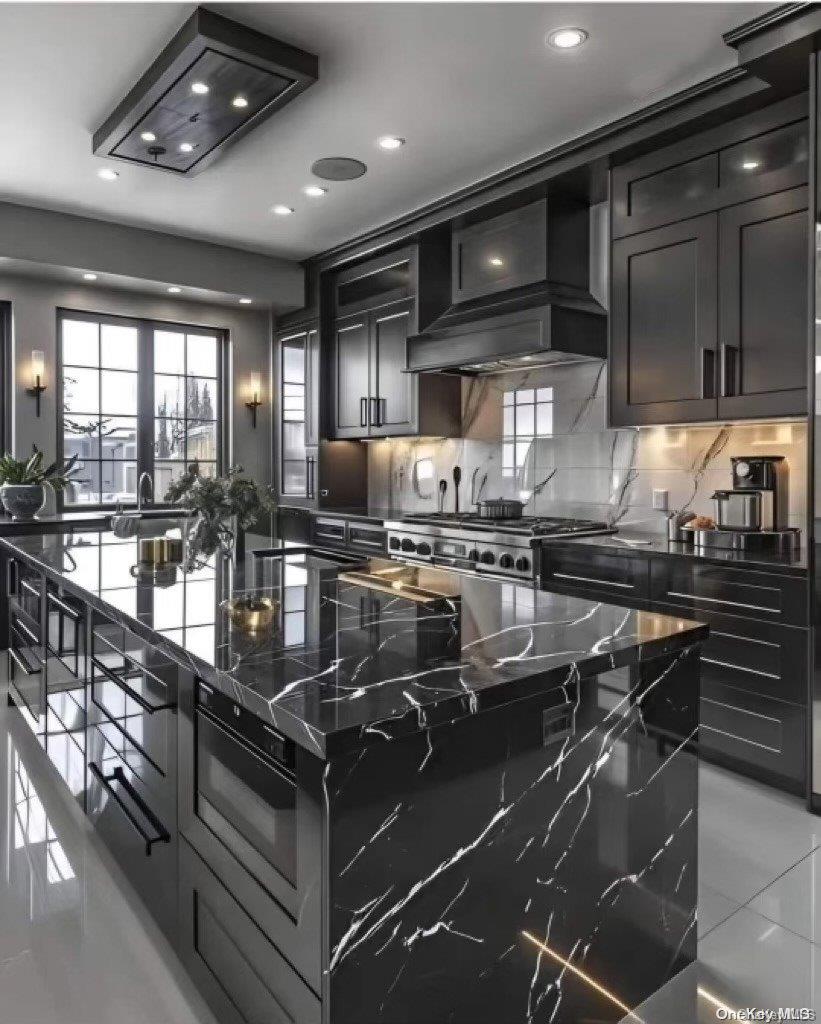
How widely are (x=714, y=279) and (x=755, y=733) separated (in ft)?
6.19

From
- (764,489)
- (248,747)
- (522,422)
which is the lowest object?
(248,747)

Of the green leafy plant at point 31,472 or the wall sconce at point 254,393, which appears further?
the wall sconce at point 254,393

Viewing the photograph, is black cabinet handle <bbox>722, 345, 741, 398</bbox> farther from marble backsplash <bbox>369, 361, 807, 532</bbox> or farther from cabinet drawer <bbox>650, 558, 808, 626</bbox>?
cabinet drawer <bbox>650, 558, 808, 626</bbox>

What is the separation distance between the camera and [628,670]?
1648 mm

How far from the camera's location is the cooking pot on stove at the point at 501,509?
4402mm

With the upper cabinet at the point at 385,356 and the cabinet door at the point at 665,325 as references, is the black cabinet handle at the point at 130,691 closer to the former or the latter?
the cabinet door at the point at 665,325

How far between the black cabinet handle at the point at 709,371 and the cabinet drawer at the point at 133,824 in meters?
2.68

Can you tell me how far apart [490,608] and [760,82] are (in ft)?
7.83

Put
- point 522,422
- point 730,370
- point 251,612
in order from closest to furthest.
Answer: point 251,612
point 730,370
point 522,422

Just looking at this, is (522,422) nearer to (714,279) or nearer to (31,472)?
(714,279)

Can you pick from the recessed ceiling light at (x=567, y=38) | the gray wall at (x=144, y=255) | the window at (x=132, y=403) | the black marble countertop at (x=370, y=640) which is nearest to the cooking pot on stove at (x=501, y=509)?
the black marble countertop at (x=370, y=640)

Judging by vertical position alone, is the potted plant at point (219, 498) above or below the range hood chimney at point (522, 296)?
below

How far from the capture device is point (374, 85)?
3.18 m

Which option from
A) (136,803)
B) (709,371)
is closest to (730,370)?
(709,371)
